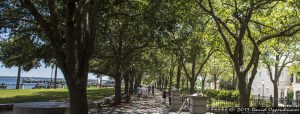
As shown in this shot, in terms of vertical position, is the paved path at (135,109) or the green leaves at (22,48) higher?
the green leaves at (22,48)

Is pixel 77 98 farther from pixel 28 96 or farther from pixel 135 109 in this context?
pixel 28 96

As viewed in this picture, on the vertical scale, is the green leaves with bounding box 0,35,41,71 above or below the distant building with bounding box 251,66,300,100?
above

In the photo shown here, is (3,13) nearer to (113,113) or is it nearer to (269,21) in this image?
(113,113)

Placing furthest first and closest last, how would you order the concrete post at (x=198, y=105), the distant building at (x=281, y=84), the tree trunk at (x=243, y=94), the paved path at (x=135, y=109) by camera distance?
1. the distant building at (x=281, y=84)
2. the paved path at (x=135, y=109)
3. the concrete post at (x=198, y=105)
4. the tree trunk at (x=243, y=94)

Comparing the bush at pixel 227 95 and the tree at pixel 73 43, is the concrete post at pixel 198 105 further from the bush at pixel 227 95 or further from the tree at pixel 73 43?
the bush at pixel 227 95

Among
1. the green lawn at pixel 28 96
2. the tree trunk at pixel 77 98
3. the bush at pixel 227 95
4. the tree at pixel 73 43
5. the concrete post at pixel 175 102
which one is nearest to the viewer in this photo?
the tree at pixel 73 43

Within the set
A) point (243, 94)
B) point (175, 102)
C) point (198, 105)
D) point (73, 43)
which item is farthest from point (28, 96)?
point (243, 94)

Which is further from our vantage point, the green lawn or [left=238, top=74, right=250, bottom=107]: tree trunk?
the green lawn

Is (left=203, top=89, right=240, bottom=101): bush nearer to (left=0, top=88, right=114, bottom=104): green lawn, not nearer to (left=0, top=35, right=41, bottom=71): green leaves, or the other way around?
(left=0, top=88, right=114, bottom=104): green lawn

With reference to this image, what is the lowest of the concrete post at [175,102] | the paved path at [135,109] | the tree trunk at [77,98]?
the paved path at [135,109]

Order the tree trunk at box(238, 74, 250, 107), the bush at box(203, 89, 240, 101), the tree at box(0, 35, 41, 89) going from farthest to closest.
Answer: the bush at box(203, 89, 240, 101) < the tree at box(0, 35, 41, 89) < the tree trunk at box(238, 74, 250, 107)

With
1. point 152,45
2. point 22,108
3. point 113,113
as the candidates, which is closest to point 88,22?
point 22,108

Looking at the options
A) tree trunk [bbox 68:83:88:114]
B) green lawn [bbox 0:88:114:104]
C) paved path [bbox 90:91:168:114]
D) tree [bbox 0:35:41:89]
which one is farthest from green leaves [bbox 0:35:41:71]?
tree trunk [bbox 68:83:88:114]

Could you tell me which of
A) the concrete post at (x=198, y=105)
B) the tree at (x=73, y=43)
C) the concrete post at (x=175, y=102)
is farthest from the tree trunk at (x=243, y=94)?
the concrete post at (x=175, y=102)
